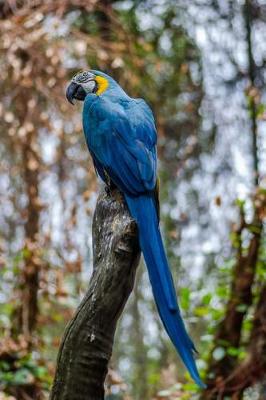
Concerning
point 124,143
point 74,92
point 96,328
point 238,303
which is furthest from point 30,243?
point 96,328

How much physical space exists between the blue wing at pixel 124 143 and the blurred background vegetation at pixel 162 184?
97cm

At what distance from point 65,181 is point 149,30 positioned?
1.19 meters

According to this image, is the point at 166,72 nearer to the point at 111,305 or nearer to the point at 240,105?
the point at 240,105

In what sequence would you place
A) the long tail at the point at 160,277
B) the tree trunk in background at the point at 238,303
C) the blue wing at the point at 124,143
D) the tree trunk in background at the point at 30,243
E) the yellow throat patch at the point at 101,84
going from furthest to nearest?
1. the tree trunk in background at the point at 30,243
2. the tree trunk in background at the point at 238,303
3. the yellow throat patch at the point at 101,84
4. the blue wing at the point at 124,143
5. the long tail at the point at 160,277

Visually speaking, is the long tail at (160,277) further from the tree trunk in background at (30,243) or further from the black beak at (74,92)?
the tree trunk in background at (30,243)

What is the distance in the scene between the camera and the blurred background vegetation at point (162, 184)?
310cm

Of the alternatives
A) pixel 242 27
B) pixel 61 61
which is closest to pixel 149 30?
pixel 242 27

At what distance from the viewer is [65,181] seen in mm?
3578

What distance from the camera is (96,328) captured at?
5.93 ft

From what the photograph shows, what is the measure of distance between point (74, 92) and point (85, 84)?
0.05 meters

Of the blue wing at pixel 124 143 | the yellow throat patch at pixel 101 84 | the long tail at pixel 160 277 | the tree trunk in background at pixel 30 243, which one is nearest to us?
the long tail at pixel 160 277

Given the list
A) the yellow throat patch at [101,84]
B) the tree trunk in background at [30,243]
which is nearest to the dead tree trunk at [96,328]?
the yellow throat patch at [101,84]

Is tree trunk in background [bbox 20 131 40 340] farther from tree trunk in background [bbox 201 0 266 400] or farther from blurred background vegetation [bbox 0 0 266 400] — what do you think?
tree trunk in background [bbox 201 0 266 400]

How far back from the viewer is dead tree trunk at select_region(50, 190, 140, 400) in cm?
180
